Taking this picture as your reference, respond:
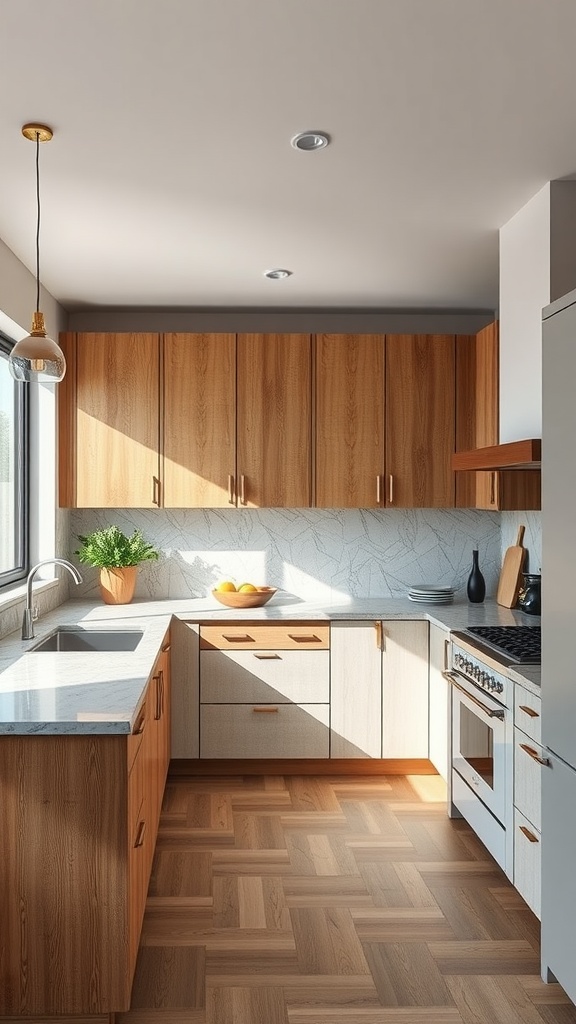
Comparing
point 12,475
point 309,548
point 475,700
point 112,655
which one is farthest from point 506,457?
point 12,475

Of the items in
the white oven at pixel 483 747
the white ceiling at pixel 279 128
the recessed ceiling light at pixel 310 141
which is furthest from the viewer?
the white oven at pixel 483 747

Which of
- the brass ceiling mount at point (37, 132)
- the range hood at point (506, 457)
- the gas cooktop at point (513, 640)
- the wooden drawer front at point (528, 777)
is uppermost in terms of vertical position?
the brass ceiling mount at point (37, 132)

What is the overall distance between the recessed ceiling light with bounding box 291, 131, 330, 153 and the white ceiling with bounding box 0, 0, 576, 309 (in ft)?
0.10

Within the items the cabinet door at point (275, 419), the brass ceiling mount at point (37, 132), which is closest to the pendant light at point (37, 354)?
the brass ceiling mount at point (37, 132)

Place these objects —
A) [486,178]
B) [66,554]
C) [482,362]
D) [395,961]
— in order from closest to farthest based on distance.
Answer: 1. [395,961]
2. [486,178]
3. [482,362]
4. [66,554]

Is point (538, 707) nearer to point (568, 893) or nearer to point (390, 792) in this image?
point (568, 893)

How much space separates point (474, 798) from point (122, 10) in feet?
9.71

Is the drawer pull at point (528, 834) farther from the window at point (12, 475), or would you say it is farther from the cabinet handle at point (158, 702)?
the window at point (12, 475)

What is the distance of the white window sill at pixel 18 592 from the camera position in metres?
3.59

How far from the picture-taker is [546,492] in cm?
246

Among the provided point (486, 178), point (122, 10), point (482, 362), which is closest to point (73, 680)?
point (122, 10)

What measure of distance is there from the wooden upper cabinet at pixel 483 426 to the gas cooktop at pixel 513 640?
2.34 feet

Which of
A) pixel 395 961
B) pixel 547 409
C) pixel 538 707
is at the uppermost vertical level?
pixel 547 409

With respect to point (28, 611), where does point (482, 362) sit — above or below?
above
